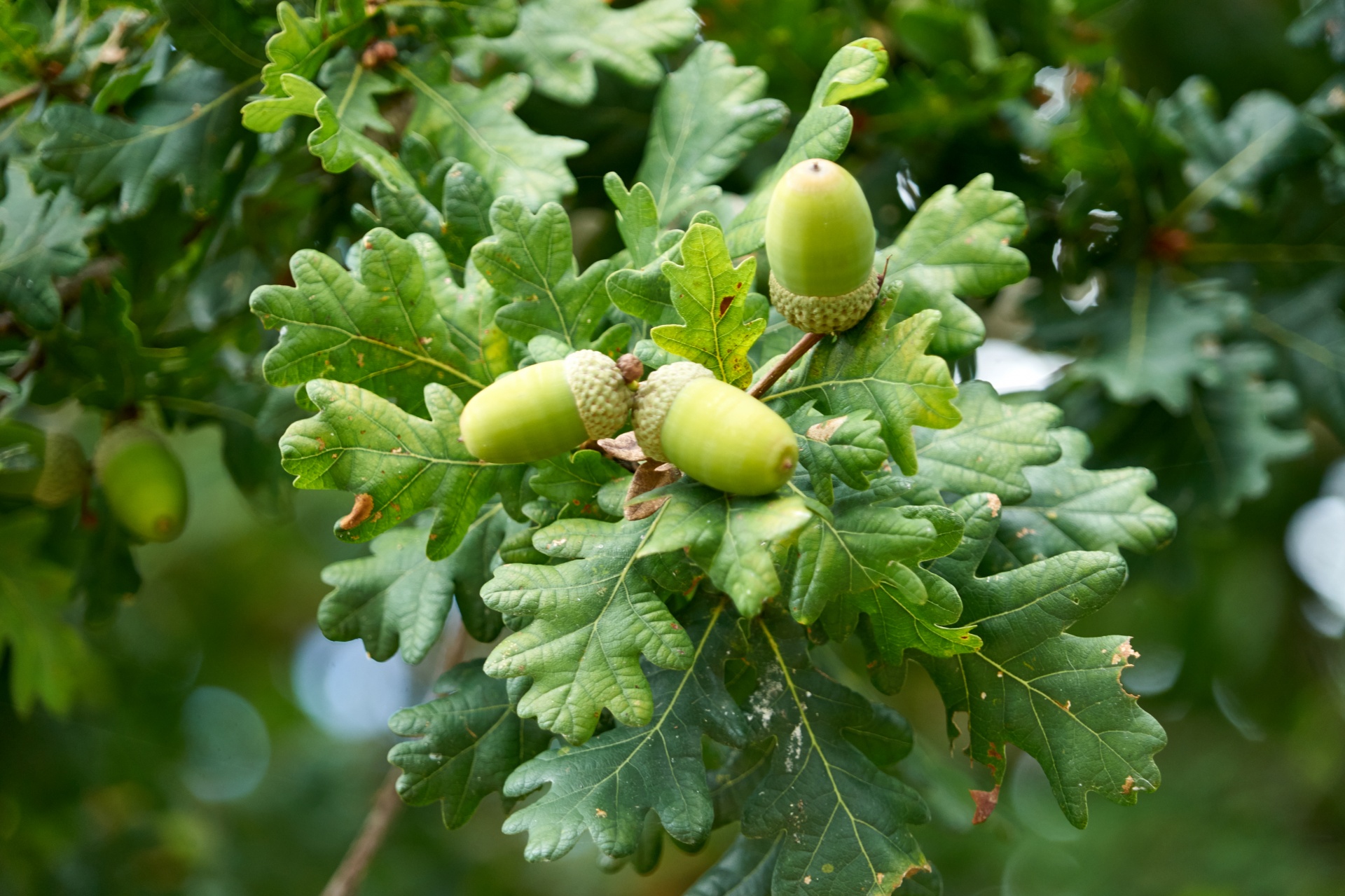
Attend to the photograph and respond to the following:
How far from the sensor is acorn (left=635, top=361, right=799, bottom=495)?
87cm

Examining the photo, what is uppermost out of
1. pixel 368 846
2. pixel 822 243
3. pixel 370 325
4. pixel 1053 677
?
pixel 822 243

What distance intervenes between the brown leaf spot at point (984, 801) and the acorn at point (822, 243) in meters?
0.59

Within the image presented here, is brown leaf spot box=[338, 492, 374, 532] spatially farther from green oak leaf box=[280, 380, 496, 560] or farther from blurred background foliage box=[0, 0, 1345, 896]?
blurred background foliage box=[0, 0, 1345, 896]

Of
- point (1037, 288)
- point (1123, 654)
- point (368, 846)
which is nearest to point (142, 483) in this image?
point (368, 846)

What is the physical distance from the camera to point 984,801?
115cm

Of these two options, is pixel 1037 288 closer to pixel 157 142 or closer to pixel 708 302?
pixel 708 302

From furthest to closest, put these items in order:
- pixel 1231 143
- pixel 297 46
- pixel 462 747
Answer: pixel 1231 143, pixel 297 46, pixel 462 747

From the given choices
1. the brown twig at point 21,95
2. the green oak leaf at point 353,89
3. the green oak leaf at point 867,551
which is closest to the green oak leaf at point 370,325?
the green oak leaf at point 353,89

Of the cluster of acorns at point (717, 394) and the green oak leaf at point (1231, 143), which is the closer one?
the cluster of acorns at point (717, 394)

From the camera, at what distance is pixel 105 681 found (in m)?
2.90

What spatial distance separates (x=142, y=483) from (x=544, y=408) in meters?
1.08

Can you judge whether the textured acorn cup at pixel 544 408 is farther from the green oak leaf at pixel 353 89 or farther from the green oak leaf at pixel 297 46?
the green oak leaf at pixel 353 89

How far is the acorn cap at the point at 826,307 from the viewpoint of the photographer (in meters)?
0.99

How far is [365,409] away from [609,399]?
0.28 metres
